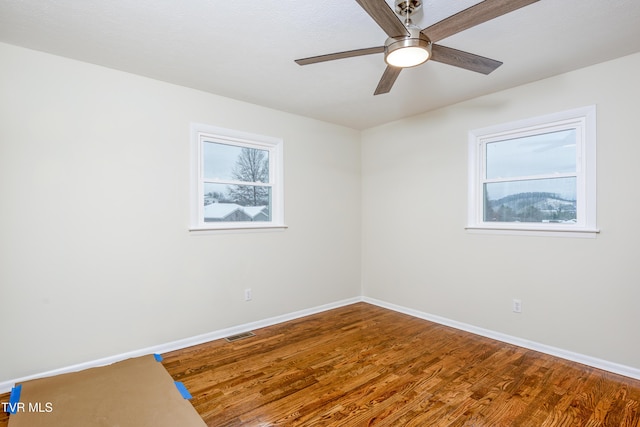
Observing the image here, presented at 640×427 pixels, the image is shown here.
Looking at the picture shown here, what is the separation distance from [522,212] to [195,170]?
3.29 metres

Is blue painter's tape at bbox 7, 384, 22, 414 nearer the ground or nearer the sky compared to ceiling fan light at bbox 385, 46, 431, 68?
nearer the ground

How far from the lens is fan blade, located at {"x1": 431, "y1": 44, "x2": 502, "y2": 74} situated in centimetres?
186

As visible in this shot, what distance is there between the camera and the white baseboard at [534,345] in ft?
8.41

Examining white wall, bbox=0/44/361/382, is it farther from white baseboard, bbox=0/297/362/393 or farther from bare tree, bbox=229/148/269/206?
bare tree, bbox=229/148/269/206

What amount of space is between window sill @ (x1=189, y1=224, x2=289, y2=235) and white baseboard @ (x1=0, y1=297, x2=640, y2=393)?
102 cm

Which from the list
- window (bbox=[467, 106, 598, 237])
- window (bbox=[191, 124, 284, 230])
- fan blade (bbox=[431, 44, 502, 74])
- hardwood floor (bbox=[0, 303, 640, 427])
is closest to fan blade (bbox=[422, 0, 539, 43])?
fan blade (bbox=[431, 44, 502, 74])

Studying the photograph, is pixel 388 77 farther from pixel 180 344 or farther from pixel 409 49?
pixel 180 344

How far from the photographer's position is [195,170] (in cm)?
321

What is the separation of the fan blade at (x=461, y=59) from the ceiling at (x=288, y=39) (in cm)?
28

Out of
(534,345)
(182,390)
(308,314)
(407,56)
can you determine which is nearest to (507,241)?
(534,345)

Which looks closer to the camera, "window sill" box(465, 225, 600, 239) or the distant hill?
"window sill" box(465, 225, 600, 239)

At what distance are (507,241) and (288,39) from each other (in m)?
2.75

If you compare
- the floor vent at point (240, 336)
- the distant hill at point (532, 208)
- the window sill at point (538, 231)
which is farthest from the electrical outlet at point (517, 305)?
the floor vent at point (240, 336)

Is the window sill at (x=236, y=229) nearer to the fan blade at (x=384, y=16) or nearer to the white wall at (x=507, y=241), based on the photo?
the white wall at (x=507, y=241)
